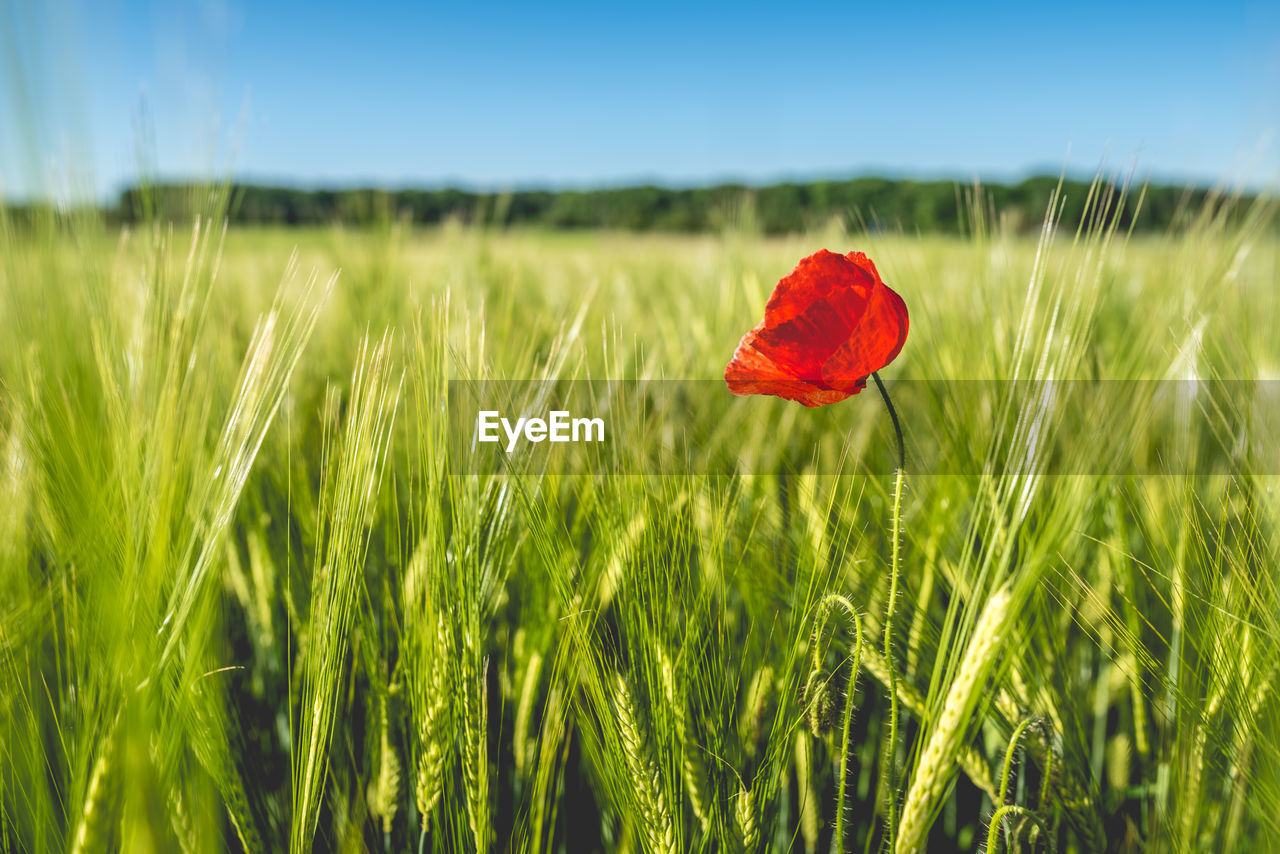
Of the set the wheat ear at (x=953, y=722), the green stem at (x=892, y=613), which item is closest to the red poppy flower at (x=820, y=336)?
the green stem at (x=892, y=613)

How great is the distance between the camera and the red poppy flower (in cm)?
41

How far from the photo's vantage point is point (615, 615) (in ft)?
1.90

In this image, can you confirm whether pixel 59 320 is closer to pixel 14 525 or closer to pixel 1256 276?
pixel 14 525

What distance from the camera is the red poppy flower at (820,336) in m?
0.41

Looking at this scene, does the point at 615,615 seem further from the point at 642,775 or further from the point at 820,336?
the point at 820,336

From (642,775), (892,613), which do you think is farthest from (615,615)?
(892,613)

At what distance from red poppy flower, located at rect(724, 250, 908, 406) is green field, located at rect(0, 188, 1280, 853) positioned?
72 mm

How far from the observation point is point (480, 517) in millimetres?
567

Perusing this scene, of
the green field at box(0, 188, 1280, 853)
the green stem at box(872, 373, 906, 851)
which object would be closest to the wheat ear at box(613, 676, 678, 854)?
the green field at box(0, 188, 1280, 853)

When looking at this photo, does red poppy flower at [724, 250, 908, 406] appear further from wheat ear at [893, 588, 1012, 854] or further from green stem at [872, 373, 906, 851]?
wheat ear at [893, 588, 1012, 854]

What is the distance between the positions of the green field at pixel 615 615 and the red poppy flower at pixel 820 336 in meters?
0.07

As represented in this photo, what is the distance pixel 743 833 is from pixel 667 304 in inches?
57.8

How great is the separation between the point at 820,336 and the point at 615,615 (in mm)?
285

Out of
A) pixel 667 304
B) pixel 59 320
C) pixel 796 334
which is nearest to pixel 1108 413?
pixel 796 334
